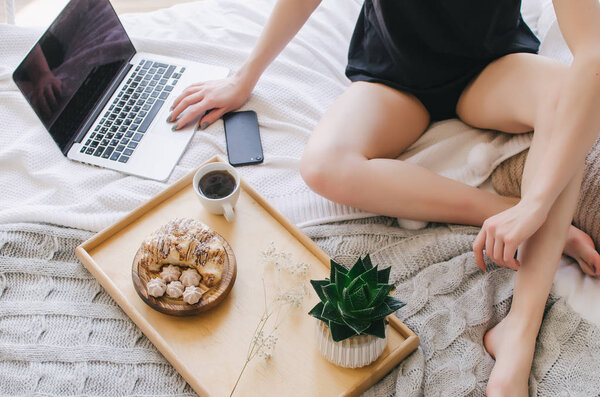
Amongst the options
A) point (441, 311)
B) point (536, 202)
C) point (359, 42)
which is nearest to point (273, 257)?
point (441, 311)

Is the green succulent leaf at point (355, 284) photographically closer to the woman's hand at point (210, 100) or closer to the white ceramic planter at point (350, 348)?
the white ceramic planter at point (350, 348)

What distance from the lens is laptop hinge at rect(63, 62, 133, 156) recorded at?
116cm

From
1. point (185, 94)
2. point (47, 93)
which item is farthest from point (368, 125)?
point (47, 93)

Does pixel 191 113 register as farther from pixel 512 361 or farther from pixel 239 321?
pixel 512 361

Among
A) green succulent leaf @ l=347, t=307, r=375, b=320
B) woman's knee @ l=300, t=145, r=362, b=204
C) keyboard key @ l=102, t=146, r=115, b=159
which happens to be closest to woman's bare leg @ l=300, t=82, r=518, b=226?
woman's knee @ l=300, t=145, r=362, b=204

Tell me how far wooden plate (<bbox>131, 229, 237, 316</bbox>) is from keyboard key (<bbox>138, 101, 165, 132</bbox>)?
0.40 metres

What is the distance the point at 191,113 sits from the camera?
1190 millimetres

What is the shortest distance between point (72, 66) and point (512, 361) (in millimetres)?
1040

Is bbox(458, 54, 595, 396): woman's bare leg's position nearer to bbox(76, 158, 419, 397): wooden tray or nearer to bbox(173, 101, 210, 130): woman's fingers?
bbox(76, 158, 419, 397): wooden tray

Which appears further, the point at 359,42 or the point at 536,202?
the point at 359,42

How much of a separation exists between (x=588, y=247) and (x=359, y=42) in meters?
0.65

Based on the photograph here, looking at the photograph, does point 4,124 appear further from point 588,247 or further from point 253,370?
point 588,247

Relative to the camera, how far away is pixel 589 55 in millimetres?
855

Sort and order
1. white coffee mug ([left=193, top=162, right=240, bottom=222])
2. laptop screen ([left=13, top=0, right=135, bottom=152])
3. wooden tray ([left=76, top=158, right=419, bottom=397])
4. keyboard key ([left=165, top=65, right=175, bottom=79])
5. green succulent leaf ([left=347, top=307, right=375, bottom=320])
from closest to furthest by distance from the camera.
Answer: green succulent leaf ([left=347, top=307, right=375, bottom=320]), wooden tray ([left=76, top=158, right=419, bottom=397]), white coffee mug ([left=193, top=162, right=240, bottom=222]), laptop screen ([left=13, top=0, right=135, bottom=152]), keyboard key ([left=165, top=65, right=175, bottom=79])
